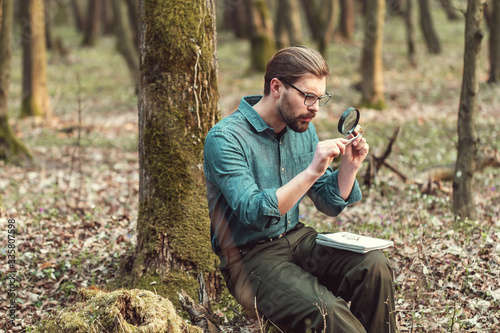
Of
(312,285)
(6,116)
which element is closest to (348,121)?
(312,285)

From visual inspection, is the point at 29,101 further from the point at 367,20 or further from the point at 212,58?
the point at 212,58

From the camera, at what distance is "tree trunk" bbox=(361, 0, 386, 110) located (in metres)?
13.8

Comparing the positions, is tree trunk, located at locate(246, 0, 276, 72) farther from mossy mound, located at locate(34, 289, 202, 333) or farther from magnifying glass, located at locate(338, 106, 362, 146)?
mossy mound, located at locate(34, 289, 202, 333)

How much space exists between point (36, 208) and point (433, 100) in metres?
11.7

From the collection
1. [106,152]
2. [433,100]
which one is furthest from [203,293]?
[433,100]

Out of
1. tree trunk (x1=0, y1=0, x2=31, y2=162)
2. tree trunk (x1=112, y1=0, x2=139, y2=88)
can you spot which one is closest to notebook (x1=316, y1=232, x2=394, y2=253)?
tree trunk (x1=0, y1=0, x2=31, y2=162)

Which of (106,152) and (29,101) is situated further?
(29,101)

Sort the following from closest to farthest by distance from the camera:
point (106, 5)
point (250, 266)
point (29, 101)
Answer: point (250, 266), point (29, 101), point (106, 5)

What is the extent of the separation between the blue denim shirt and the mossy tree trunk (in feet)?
2.25

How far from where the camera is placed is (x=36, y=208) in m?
6.55

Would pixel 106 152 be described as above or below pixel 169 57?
below

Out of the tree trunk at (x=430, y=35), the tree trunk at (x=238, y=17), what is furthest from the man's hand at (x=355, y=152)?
the tree trunk at (x=238, y=17)

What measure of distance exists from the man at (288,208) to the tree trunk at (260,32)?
49.6ft

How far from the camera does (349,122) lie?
3.47 meters
